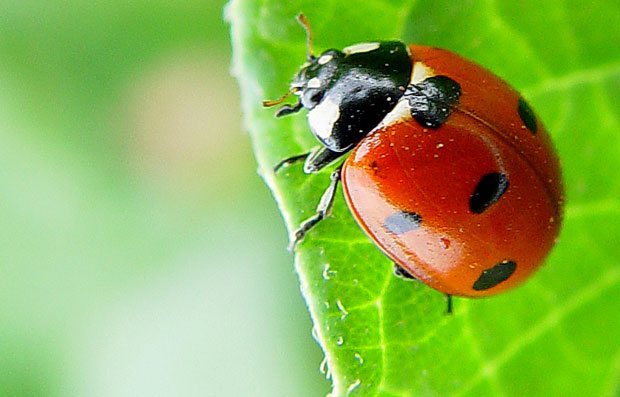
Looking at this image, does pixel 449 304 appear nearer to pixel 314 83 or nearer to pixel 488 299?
pixel 488 299

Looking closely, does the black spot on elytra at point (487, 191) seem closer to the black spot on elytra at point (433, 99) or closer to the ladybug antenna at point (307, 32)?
the black spot on elytra at point (433, 99)

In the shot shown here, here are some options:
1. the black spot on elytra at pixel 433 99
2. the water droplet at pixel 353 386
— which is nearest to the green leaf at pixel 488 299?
the water droplet at pixel 353 386

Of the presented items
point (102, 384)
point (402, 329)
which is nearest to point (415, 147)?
point (402, 329)

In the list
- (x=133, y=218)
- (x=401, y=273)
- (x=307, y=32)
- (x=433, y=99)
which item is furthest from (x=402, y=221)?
(x=133, y=218)

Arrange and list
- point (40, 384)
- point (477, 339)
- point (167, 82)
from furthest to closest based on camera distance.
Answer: point (167, 82) < point (40, 384) < point (477, 339)

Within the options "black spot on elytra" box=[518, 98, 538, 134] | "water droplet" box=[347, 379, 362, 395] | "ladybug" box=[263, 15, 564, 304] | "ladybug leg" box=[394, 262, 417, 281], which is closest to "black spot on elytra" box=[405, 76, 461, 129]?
"ladybug" box=[263, 15, 564, 304]

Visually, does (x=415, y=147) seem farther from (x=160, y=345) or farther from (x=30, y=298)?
(x=30, y=298)

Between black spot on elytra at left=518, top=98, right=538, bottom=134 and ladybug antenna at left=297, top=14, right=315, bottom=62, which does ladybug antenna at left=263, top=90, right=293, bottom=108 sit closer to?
ladybug antenna at left=297, top=14, right=315, bottom=62
